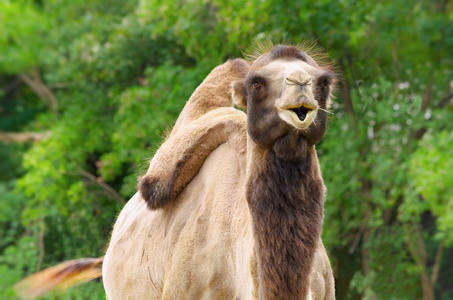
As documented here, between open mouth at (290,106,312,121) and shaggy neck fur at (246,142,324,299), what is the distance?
0.21 meters

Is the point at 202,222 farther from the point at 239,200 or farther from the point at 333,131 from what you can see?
the point at 333,131

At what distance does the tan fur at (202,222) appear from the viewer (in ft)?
11.2

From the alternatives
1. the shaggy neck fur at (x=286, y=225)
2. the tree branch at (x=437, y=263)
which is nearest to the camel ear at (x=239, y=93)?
the shaggy neck fur at (x=286, y=225)

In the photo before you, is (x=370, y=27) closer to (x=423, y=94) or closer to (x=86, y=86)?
(x=423, y=94)

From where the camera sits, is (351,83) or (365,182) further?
(365,182)

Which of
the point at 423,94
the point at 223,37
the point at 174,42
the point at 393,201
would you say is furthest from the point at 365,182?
the point at 174,42

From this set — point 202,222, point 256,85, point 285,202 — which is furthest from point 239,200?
point 256,85

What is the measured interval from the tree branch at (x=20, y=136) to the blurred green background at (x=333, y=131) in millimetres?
2221

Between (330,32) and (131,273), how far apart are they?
4745 mm

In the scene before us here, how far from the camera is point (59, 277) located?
522cm

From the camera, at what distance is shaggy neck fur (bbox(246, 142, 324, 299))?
3.05 m

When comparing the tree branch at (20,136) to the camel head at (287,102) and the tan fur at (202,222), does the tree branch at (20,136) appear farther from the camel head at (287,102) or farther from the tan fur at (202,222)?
the camel head at (287,102)

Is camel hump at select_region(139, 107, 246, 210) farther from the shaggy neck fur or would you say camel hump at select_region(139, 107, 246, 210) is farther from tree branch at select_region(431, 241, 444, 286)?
tree branch at select_region(431, 241, 444, 286)

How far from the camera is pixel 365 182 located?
877cm
